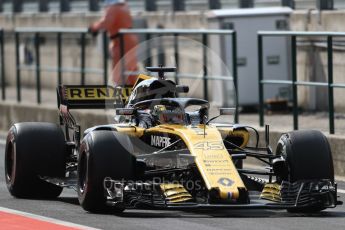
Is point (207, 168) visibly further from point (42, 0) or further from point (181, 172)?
point (42, 0)

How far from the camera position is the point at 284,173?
12.9 metres

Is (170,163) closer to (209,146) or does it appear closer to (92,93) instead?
(209,146)

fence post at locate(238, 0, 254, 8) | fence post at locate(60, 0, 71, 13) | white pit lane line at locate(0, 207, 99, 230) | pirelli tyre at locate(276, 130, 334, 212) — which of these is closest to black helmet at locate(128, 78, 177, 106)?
pirelli tyre at locate(276, 130, 334, 212)

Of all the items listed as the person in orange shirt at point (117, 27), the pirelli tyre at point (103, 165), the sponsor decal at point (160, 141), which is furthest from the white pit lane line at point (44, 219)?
the person in orange shirt at point (117, 27)

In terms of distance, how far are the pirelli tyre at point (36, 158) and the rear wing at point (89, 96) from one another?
0.87m

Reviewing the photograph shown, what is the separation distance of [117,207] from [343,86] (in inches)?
220

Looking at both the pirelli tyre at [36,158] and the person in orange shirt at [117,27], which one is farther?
the person in orange shirt at [117,27]

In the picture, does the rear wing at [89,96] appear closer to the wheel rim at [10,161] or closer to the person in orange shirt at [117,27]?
the wheel rim at [10,161]

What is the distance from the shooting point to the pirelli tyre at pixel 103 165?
12383 millimetres

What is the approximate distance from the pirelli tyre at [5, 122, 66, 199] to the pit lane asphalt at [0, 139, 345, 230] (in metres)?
0.57

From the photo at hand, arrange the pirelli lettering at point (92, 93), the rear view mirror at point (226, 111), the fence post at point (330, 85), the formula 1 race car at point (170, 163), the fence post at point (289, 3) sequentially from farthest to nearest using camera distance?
the fence post at point (289, 3) < the fence post at point (330, 85) < the pirelli lettering at point (92, 93) < the rear view mirror at point (226, 111) < the formula 1 race car at point (170, 163)

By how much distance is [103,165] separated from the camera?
12.4 m

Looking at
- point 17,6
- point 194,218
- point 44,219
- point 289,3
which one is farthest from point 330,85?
point 17,6

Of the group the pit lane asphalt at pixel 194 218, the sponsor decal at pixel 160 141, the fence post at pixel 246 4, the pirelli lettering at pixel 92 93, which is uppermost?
the fence post at pixel 246 4
